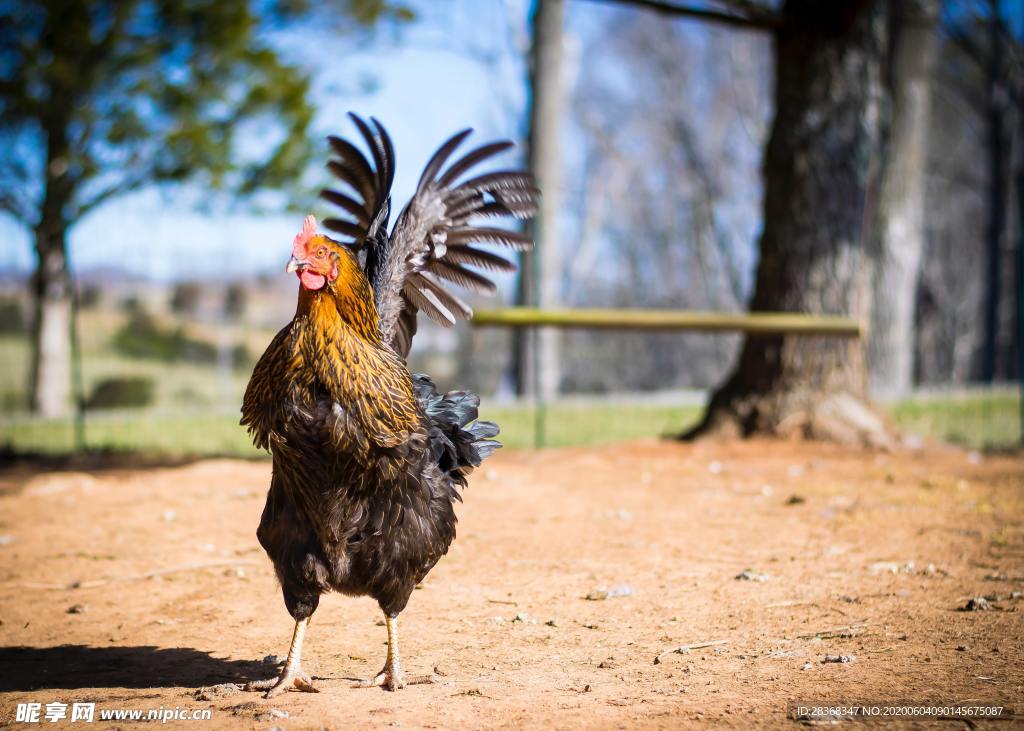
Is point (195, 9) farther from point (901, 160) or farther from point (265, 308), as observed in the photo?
point (901, 160)

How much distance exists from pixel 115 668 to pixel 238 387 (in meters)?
11.7

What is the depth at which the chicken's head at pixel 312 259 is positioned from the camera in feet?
10.8

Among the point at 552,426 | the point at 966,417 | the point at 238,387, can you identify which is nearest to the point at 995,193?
the point at 966,417

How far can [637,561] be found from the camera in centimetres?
516

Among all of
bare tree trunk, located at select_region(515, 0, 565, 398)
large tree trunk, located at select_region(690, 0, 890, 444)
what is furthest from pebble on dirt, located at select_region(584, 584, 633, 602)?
bare tree trunk, located at select_region(515, 0, 565, 398)

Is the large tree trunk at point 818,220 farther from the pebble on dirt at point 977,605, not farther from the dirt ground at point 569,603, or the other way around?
the pebble on dirt at point 977,605

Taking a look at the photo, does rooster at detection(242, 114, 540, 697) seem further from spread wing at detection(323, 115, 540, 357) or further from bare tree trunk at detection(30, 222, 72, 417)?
bare tree trunk at detection(30, 222, 72, 417)

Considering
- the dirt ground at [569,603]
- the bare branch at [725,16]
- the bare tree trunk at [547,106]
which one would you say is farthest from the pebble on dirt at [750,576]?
the bare tree trunk at [547,106]

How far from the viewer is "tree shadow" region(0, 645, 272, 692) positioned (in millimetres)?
3541

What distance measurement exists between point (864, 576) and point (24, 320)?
1205cm

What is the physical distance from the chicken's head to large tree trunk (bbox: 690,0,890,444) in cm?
621

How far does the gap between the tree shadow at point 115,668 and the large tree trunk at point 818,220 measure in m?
6.07

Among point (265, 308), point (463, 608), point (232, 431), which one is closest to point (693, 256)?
point (265, 308)

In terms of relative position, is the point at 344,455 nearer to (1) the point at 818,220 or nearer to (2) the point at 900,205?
(1) the point at 818,220
